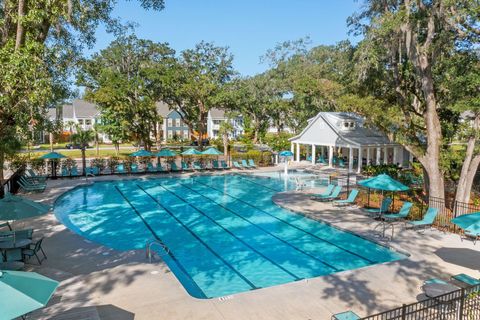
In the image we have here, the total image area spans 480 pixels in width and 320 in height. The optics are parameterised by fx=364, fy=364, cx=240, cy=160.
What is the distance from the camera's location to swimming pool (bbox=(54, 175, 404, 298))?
→ 1096 centimetres

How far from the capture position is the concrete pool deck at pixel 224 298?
728 centimetres

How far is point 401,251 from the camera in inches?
441

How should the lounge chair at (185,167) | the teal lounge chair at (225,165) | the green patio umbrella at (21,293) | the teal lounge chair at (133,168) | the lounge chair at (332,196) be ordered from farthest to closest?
the teal lounge chair at (225,165) < the lounge chair at (185,167) < the teal lounge chair at (133,168) < the lounge chair at (332,196) < the green patio umbrella at (21,293)

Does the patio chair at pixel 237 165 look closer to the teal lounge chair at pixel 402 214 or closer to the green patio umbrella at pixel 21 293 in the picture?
the teal lounge chair at pixel 402 214

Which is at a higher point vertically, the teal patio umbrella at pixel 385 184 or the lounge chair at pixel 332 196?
the teal patio umbrella at pixel 385 184

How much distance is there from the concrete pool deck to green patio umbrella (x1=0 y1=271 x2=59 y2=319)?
179 centimetres

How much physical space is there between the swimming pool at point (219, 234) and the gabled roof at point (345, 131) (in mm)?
9561

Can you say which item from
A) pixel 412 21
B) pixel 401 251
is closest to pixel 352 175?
pixel 412 21

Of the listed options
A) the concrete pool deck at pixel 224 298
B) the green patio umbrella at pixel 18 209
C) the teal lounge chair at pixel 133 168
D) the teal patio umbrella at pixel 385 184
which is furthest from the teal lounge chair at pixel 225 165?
the green patio umbrella at pixel 18 209

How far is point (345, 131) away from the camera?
30.9 m

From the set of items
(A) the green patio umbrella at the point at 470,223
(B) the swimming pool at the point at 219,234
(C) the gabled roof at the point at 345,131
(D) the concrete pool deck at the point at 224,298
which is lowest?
(B) the swimming pool at the point at 219,234

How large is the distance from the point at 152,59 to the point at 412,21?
28881mm

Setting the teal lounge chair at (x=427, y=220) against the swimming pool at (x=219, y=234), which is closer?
the swimming pool at (x=219, y=234)

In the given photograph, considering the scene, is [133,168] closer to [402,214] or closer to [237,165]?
[237,165]
